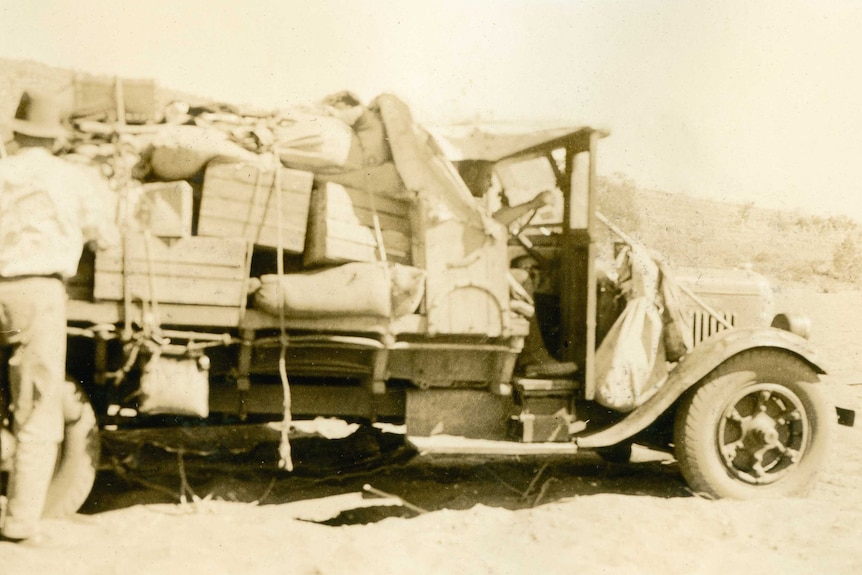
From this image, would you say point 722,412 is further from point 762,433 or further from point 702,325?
point 702,325

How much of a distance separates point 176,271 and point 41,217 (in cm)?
66

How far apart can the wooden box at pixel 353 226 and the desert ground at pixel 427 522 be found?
4.82 feet

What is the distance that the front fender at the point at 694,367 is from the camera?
4.64 meters

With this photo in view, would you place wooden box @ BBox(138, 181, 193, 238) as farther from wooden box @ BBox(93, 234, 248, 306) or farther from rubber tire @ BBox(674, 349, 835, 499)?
rubber tire @ BBox(674, 349, 835, 499)

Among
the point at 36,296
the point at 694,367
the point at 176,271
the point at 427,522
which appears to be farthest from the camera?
the point at 694,367

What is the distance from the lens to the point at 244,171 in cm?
404

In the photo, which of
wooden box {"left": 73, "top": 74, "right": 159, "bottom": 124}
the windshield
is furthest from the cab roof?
wooden box {"left": 73, "top": 74, "right": 159, "bottom": 124}

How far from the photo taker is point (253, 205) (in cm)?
405

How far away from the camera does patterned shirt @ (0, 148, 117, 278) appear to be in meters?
3.57

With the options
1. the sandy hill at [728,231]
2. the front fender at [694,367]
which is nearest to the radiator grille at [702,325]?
the front fender at [694,367]

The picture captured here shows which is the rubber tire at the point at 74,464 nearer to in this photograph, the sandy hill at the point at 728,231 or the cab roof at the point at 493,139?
the cab roof at the point at 493,139

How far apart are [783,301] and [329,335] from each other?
35.4ft

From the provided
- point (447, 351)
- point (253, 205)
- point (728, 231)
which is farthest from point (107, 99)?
point (728, 231)

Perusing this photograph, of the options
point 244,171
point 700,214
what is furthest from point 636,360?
point 700,214
